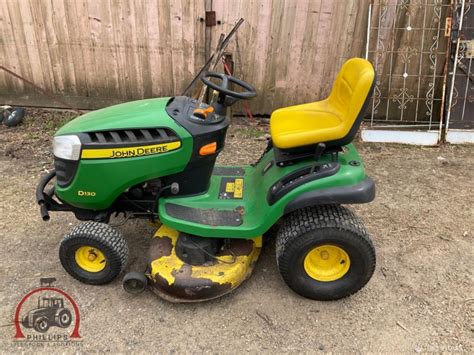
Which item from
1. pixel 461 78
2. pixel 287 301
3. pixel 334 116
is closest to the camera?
pixel 287 301

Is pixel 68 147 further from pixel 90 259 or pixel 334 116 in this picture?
pixel 334 116

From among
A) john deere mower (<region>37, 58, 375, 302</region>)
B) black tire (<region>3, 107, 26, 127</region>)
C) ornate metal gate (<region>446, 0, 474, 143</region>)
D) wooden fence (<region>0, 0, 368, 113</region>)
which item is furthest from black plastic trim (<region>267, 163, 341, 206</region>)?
black tire (<region>3, 107, 26, 127</region>)

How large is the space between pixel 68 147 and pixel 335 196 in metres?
1.43

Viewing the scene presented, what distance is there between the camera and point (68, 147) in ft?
7.76

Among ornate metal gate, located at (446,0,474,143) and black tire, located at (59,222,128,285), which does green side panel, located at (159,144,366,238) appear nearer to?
black tire, located at (59,222,128,285)

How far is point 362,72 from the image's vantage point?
2340mm

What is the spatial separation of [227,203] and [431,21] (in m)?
3.38

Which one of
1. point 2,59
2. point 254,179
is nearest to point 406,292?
point 254,179

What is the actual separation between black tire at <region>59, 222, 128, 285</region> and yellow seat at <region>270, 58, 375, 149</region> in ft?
3.46

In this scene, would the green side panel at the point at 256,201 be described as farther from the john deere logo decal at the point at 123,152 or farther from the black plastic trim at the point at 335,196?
the john deere logo decal at the point at 123,152

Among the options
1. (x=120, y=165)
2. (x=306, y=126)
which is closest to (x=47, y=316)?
(x=120, y=165)

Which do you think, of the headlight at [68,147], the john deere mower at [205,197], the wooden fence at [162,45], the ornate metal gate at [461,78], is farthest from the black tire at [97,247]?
the ornate metal gate at [461,78]

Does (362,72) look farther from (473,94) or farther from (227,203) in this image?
(473,94)

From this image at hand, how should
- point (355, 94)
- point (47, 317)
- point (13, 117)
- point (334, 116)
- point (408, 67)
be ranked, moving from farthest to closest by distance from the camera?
point (13, 117) → point (408, 67) → point (334, 116) → point (47, 317) → point (355, 94)
